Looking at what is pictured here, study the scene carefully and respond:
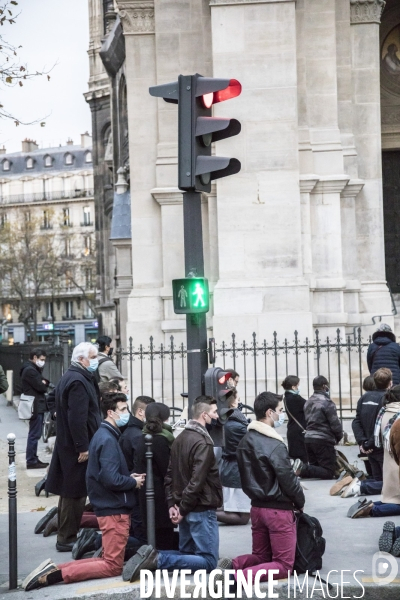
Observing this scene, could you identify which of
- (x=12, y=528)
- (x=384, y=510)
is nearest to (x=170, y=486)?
(x=12, y=528)

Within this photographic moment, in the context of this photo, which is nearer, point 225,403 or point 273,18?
point 225,403

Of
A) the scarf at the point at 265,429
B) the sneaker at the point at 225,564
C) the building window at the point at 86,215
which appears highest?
the building window at the point at 86,215

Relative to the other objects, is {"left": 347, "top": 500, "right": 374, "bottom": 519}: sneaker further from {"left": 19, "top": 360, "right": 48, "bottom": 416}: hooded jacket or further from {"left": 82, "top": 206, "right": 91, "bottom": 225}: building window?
{"left": 82, "top": 206, "right": 91, "bottom": 225}: building window

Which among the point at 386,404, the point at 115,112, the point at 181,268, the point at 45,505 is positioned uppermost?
the point at 115,112

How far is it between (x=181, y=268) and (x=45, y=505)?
8.26m

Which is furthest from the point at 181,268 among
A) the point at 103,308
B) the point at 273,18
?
the point at 103,308

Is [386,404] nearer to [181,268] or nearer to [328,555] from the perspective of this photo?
[328,555]

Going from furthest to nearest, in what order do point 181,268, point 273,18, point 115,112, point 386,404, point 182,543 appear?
point 115,112 < point 181,268 < point 273,18 < point 386,404 < point 182,543

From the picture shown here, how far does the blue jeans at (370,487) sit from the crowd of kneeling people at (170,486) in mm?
969

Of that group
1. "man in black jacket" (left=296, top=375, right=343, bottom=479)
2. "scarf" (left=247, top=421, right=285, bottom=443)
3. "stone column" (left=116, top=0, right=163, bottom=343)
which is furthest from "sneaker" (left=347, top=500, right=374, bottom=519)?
"stone column" (left=116, top=0, right=163, bottom=343)

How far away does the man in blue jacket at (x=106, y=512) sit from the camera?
938 centimetres

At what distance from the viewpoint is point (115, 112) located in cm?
4012

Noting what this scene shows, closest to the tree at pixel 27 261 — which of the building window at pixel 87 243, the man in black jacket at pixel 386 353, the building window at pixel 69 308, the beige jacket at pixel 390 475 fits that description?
the building window at pixel 87 243

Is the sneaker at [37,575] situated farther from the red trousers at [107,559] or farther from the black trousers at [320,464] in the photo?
the black trousers at [320,464]
